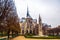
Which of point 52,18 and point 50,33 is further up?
point 52,18

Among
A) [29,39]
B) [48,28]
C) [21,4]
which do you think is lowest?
[29,39]

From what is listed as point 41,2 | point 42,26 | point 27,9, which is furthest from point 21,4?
point 42,26

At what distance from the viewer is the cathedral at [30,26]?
469cm

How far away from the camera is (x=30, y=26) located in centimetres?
477

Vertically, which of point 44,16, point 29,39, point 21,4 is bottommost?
point 29,39

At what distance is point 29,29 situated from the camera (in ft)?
15.4

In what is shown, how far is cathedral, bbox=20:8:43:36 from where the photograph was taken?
4.69 m

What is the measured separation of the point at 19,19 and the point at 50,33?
0.97 meters

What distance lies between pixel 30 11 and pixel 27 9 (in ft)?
0.33

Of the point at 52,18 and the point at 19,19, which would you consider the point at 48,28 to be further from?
the point at 19,19

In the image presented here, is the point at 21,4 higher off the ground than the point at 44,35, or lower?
higher

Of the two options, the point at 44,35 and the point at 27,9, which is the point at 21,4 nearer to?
the point at 27,9

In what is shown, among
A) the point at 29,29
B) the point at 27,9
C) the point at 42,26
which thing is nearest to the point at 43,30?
the point at 42,26

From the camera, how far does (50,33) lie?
4.77 meters
